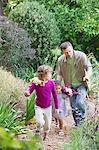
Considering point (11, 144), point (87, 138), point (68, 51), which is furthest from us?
point (68, 51)

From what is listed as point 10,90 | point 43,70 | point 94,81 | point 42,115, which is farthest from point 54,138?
point 94,81

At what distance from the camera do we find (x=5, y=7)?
14375mm

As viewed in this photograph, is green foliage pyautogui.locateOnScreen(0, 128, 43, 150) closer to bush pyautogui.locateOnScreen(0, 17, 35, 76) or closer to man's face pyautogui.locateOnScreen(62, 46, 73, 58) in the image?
man's face pyautogui.locateOnScreen(62, 46, 73, 58)

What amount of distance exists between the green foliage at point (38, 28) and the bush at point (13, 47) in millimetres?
815

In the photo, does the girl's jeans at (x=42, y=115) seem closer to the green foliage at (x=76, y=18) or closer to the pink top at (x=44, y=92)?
the pink top at (x=44, y=92)

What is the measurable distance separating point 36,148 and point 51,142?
5.20 meters

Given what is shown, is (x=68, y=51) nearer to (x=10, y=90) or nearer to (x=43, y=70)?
(x=43, y=70)

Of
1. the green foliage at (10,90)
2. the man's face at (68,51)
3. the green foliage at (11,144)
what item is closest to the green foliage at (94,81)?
the man's face at (68,51)

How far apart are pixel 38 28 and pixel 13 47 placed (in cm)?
146

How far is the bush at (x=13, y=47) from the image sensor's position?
1044 centimetres

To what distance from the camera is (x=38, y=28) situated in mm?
11719

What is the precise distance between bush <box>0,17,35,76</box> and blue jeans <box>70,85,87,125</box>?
4053 mm

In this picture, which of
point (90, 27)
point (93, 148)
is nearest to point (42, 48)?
point (90, 27)

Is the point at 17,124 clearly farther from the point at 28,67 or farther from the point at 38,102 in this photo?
the point at 28,67
